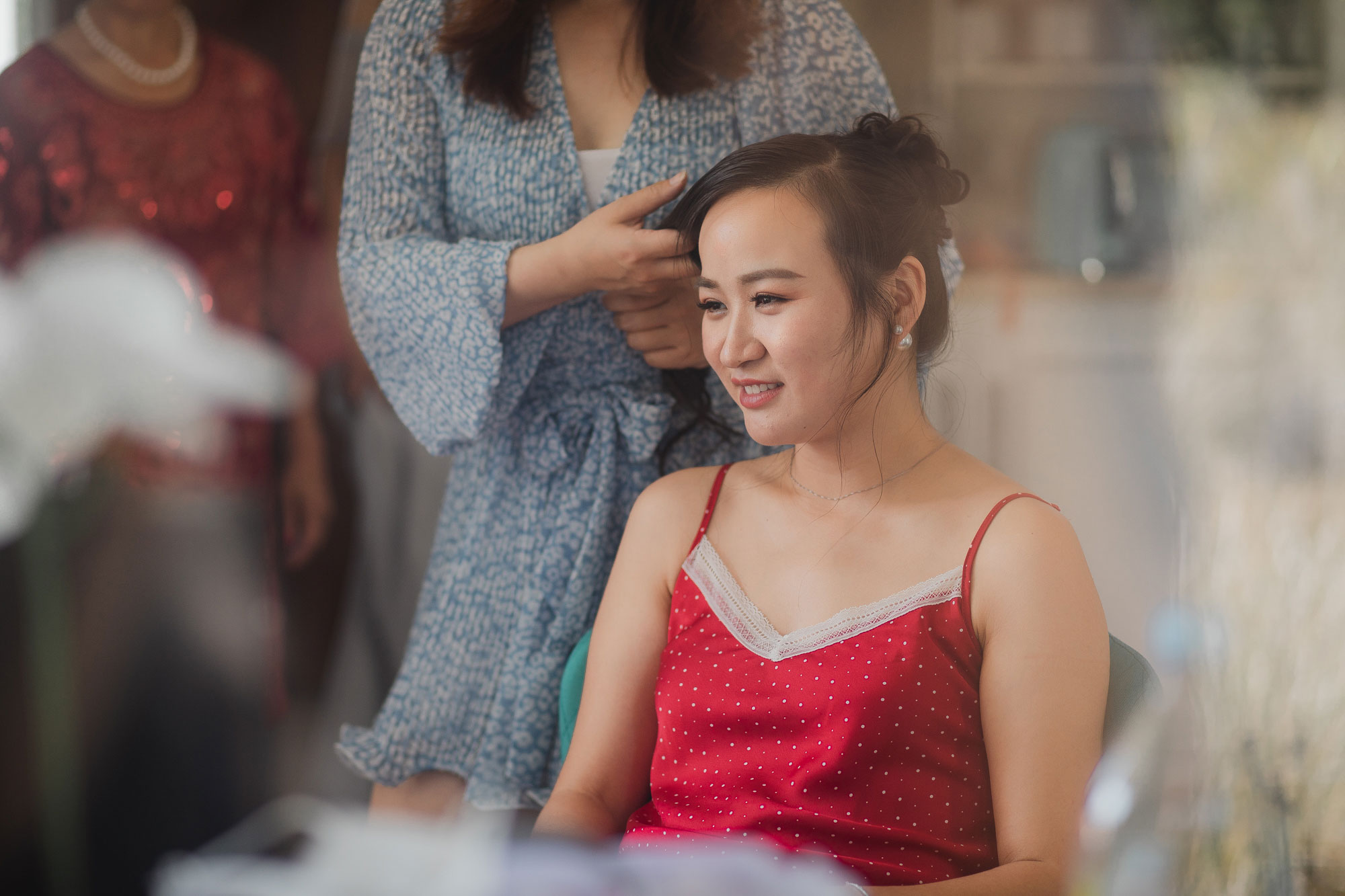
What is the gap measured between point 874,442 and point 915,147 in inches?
10.2

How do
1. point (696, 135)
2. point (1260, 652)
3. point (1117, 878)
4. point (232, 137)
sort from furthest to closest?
1. point (232, 137)
2. point (1260, 652)
3. point (696, 135)
4. point (1117, 878)

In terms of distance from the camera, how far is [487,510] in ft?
3.48

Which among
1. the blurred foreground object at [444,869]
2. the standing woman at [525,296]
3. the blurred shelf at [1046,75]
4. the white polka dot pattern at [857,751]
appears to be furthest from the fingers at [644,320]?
the blurred shelf at [1046,75]

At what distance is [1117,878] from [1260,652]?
0.81 metres

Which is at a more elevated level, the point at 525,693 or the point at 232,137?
the point at 232,137

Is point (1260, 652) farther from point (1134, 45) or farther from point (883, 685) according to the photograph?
point (1134, 45)

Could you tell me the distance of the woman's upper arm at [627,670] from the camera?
0.89 metres

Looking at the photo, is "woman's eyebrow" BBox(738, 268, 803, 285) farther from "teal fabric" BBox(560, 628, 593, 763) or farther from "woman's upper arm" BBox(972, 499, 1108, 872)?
"teal fabric" BBox(560, 628, 593, 763)

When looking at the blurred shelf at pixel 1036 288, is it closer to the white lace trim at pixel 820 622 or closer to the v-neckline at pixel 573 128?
the v-neckline at pixel 573 128

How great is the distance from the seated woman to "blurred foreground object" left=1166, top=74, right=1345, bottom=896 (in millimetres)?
139

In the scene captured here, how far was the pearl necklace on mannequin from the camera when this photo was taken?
1.14 metres

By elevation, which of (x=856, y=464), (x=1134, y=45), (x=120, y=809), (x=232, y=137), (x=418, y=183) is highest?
(x=1134, y=45)

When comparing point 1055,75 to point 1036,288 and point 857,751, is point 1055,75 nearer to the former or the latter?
point 1036,288

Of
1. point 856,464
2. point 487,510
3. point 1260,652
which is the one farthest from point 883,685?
point 1260,652
